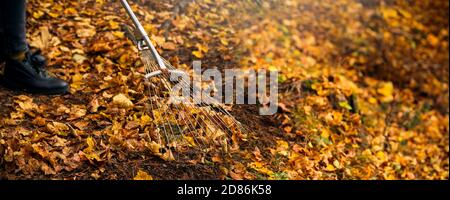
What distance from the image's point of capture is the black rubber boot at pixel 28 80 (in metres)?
2.74

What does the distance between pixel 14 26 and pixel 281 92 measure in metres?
1.74

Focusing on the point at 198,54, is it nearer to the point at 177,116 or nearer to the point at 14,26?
the point at 177,116

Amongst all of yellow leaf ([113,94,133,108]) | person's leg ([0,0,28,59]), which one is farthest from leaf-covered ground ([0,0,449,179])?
person's leg ([0,0,28,59])

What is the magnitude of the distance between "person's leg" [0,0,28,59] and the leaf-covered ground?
0.87ft

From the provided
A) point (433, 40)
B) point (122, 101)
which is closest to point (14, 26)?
point (122, 101)

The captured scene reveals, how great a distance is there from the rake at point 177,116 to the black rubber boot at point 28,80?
51 cm

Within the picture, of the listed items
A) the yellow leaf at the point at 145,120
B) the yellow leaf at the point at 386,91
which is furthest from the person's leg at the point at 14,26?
the yellow leaf at the point at 386,91

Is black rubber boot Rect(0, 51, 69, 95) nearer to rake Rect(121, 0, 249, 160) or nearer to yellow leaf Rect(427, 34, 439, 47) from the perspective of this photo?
rake Rect(121, 0, 249, 160)

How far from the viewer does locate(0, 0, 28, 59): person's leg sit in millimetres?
2572

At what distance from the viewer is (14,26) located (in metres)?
2.64

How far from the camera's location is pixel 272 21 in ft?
15.3

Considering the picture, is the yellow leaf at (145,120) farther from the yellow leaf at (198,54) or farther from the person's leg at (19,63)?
the yellow leaf at (198,54)

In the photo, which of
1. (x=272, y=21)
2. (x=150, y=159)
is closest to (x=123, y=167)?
(x=150, y=159)
